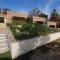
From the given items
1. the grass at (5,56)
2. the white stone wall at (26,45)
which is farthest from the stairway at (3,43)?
the white stone wall at (26,45)

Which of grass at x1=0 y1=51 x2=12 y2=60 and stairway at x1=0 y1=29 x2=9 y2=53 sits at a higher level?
stairway at x1=0 y1=29 x2=9 y2=53

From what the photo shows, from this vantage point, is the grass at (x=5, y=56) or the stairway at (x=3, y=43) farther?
the stairway at (x=3, y=43)

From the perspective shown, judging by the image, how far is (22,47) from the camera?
20.3 meters

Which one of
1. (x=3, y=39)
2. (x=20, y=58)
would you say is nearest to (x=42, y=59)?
(x=20, y=58)

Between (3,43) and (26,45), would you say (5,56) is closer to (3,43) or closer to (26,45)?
(3,43)

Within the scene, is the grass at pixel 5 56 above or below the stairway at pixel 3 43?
below

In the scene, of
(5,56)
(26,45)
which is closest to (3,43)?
(5,56)

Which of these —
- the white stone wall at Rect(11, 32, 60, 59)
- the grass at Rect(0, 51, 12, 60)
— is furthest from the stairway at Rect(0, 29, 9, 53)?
the white stone wall at Rect(11, 32, 60, 59)

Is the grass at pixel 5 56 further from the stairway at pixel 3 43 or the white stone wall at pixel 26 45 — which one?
the white stone wall at pixel 26 45

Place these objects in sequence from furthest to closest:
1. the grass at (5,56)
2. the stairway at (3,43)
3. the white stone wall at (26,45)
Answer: the white stone wall at (26,45) → the stairway at (3,43) → the grass at (5,56)

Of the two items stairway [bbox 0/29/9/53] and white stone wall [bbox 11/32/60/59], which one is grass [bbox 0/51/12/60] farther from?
white stone wall [bbox 11/32/60/59]

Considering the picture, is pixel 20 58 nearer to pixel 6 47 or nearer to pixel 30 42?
pixel 6 47

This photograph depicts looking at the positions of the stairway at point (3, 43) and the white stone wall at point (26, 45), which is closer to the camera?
the stairway at point (3, 43)

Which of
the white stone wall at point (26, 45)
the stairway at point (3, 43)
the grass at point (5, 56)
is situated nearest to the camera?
the grass at point (5, 56)
